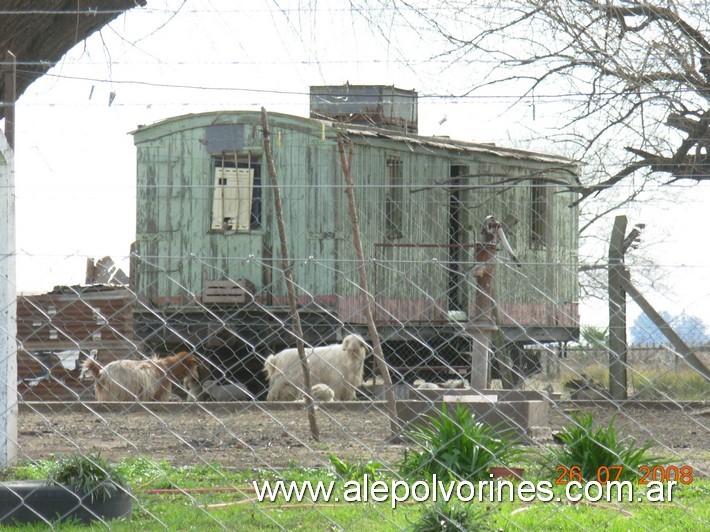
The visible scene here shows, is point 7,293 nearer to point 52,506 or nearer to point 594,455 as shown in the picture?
point 52,506

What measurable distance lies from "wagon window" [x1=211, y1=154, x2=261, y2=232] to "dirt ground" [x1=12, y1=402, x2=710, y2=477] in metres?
4.98

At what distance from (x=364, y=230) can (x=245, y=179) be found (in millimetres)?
2158

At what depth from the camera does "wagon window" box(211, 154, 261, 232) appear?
16.1 metres

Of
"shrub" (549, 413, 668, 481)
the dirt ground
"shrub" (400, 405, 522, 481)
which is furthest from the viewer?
the dirt ground

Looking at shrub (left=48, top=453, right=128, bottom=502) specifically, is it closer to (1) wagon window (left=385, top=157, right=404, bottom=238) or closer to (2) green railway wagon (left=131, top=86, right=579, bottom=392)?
(2) green railway wagon (left=131, top=86, right=579, bottom=392)

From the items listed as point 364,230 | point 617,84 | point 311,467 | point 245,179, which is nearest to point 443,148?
point 364,230

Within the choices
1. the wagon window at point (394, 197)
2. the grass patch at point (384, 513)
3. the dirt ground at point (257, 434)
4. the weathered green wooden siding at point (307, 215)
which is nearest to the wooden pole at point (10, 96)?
the dirt ground at point (257, 434)

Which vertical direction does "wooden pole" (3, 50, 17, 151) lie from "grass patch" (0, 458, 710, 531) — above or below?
above

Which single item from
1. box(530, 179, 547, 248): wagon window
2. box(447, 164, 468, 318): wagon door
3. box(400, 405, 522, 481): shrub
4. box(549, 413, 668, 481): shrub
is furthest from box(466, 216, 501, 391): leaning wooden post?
box(530, 179, 547, 248): wagon window

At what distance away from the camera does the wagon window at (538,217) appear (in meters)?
18.2

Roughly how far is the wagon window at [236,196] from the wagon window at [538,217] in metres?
5.19

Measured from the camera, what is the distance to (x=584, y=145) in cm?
1162

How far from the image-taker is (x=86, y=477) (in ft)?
14.0

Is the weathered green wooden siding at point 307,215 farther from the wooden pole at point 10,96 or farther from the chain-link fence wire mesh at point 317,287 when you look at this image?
the wooden pole at point 10,96
